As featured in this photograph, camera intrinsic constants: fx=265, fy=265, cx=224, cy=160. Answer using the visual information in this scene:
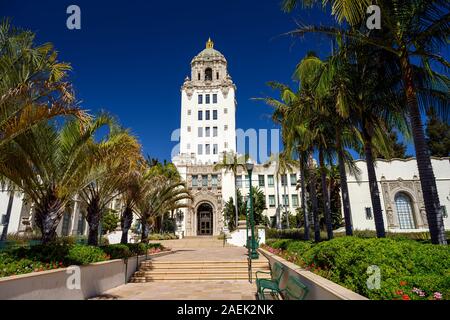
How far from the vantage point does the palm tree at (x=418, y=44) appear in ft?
22.5

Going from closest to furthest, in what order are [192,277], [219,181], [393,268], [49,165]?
[393,268]
[49,165]
[192,277]
[219,181]

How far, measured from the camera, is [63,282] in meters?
6.45

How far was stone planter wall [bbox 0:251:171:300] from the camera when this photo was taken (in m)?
5.12

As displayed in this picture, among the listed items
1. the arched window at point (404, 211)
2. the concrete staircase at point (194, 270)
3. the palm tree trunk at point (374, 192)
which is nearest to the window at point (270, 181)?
the arched window at point (404, 211)

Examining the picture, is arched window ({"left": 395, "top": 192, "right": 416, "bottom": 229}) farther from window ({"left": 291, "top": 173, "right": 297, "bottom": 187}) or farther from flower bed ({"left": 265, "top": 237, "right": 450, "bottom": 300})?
flower bed ({"left": 265, "top": 237, "right": 450, "bottom": 300})

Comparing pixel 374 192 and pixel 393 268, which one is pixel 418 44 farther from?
pixel 393 268

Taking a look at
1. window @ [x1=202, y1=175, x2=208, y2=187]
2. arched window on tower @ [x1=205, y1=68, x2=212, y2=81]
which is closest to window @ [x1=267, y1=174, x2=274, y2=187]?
window @ [x1=202, y1=175, x2=208, y2=187]

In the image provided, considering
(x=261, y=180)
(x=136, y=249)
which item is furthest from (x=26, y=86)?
(x=261, y=180)

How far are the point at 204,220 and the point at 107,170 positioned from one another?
2991cm

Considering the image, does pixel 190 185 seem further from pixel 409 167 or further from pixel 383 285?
pixel 383 285

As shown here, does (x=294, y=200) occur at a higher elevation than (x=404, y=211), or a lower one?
higher

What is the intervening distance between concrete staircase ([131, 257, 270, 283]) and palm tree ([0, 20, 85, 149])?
23.1 ft
